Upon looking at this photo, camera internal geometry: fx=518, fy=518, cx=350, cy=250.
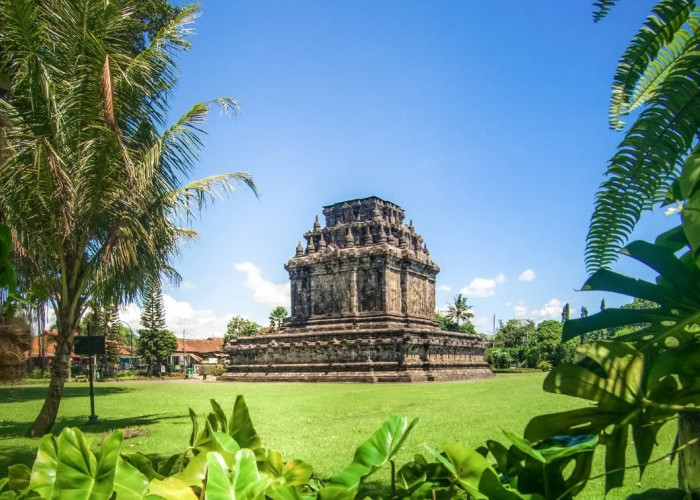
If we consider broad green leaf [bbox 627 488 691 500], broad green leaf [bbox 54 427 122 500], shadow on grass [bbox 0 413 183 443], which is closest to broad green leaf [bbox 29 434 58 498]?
broad green leaf [bbox 54 427 122 500]

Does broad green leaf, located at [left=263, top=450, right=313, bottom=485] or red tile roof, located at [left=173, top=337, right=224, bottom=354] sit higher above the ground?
broad green leaf, located at [left=263, top=450, right=313, bottom=485]

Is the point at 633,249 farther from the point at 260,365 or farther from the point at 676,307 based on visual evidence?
the point at 260,365

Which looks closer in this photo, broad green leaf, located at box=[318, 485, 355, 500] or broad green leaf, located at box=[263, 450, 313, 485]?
broad green leaf, located at box=[318, 485, 355, 500]

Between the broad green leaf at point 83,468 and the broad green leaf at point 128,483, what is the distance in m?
0.03

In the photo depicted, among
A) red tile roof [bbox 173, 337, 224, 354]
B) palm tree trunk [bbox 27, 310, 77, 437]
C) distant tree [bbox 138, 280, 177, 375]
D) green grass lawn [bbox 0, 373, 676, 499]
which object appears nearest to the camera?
green grass lawn [bbox 0, 373, 676, 499]

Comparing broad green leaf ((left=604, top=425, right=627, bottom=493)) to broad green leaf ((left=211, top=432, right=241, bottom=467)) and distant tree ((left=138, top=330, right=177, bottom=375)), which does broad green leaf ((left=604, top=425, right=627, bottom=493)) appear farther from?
distant tree ((left=138, top=330, right=177, bottom=375))

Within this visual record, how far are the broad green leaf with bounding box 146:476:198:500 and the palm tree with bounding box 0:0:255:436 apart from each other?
6.11 meters

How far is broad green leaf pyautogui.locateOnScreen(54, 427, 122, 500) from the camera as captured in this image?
0.62m

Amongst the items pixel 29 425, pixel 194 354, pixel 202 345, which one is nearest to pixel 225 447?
pixel 29 425

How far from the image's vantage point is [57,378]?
7344 millimetres

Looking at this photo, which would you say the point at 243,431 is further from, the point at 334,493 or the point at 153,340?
the point at 153,340

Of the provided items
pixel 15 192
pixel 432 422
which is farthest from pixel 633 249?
pixel 432 422

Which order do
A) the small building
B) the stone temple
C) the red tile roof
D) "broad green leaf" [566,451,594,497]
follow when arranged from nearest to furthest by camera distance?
1. "broad green leaf" [566,451,594,497]
2. the stone temple
3. the small building
4. the red tile roof

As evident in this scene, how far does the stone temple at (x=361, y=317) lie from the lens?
19734 millimetres
